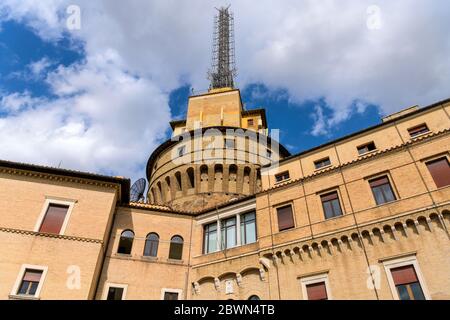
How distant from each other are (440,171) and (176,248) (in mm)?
14759

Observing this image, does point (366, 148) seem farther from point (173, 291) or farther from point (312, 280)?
point (173, 291)

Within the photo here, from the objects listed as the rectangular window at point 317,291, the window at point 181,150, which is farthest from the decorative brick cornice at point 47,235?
the window at point 181,150

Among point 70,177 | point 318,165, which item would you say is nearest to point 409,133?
point 318,165

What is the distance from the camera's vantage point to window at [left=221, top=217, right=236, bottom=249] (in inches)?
762

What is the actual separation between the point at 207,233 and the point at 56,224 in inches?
342

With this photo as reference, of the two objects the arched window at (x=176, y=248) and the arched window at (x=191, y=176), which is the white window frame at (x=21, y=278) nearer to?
the arched window at (x=176, y=248)

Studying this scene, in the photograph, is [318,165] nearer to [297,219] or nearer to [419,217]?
[297,219]

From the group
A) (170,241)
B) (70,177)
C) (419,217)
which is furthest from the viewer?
(170,241)

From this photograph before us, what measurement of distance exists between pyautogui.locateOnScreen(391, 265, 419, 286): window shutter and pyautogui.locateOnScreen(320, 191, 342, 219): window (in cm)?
366

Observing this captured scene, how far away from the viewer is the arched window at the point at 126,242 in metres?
19.4

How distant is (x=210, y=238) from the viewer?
20453 millimetres

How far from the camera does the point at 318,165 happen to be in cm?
1927

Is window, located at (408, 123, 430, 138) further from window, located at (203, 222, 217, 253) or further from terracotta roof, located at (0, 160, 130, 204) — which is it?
terracotta roof, located at (0, 160, 130, 204)

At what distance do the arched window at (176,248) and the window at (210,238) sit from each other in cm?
149
